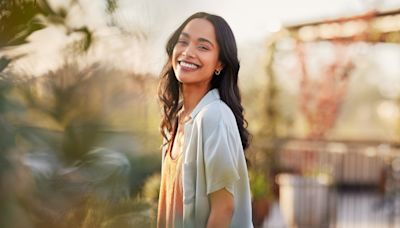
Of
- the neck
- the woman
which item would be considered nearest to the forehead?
the woman

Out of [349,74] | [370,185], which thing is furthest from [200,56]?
[370,185]

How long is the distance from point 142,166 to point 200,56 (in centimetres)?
73

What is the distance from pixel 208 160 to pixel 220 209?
0.09 metres

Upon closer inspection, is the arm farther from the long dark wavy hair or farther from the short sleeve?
the long dark wavy hair

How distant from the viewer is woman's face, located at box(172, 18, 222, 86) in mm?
1286

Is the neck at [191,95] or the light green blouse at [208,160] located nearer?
the light green blouse at [208,160]

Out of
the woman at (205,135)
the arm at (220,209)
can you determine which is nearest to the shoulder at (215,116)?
the woman at (205,135)

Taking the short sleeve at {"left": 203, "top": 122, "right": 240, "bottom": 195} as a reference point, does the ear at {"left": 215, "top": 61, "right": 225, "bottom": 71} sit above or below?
above

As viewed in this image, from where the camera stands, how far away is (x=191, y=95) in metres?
1.38

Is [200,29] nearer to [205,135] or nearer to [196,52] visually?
[196,52]

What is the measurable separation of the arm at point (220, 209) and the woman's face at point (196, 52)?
0.21 m

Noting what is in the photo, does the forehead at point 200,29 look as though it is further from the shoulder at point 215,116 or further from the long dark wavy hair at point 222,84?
the shoulder at point 215,116

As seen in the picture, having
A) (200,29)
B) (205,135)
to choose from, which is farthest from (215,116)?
(200,29)

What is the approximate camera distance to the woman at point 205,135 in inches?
48.4
